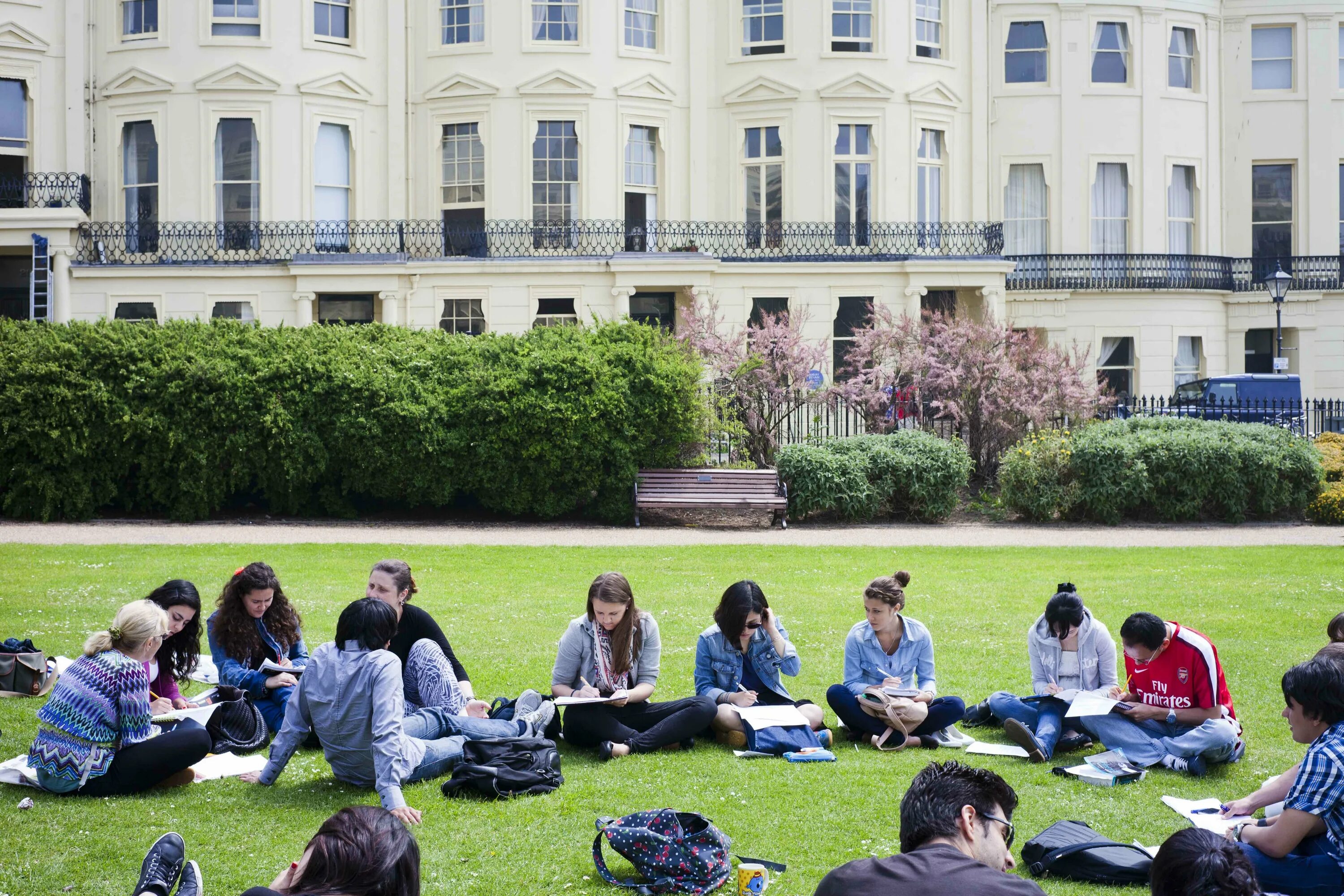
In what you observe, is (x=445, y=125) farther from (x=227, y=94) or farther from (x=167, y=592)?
(x=167, y=592)

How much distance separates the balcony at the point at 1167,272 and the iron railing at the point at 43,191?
22.1m

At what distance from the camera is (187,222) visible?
31922 mm

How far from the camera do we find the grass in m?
6.95

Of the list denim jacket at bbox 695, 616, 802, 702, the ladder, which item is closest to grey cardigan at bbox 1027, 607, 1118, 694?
denim jacket at bbox 695, 616, 802, 702

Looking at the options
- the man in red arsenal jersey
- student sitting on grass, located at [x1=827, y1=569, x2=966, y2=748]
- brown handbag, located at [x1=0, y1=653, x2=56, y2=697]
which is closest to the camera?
the man in red arsenal jersey

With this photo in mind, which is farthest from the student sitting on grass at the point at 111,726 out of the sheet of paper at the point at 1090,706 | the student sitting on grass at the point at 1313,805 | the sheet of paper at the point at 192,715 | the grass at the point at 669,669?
the student sitting on grass at the point at 1313,805

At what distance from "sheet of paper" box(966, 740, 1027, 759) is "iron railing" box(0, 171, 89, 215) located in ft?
93.1

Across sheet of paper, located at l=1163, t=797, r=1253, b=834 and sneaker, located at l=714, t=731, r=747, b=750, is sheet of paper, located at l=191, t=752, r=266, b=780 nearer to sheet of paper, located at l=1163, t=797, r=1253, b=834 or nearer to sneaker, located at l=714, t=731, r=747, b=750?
sneaker, located at l=714, t=731, r=747, b=750

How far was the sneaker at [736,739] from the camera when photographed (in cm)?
916

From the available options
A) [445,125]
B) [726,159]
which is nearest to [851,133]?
[726,159]

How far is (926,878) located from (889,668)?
547cm

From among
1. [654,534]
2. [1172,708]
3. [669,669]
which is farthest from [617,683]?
[654,534]

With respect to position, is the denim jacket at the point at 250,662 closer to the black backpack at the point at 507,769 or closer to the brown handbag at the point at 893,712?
the black backpack at the point at 507,769

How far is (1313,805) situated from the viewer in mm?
6086
